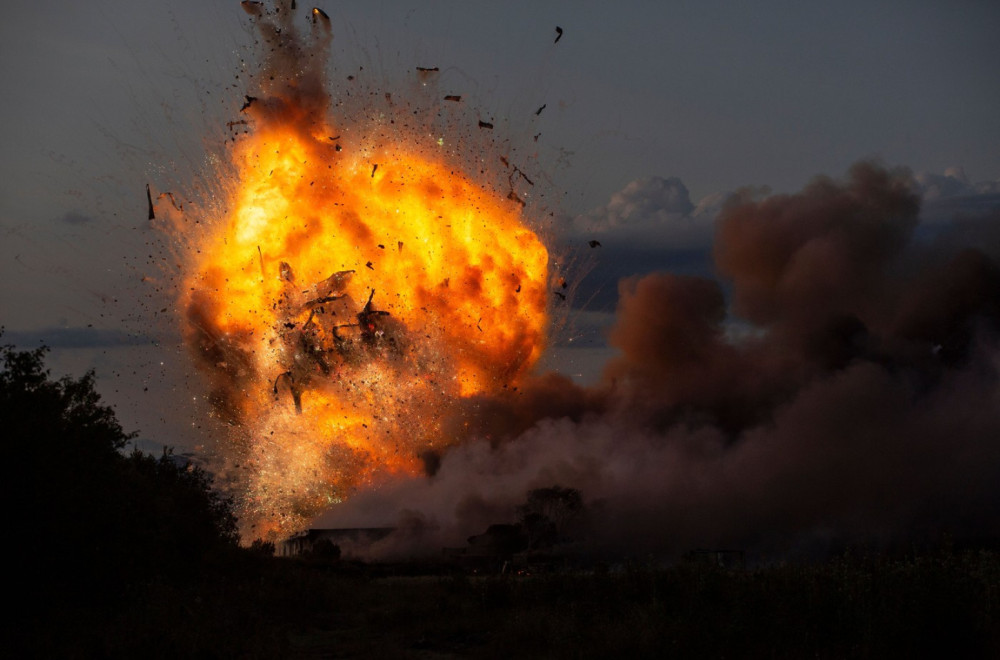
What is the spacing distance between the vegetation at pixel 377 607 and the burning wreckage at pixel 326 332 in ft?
78.4

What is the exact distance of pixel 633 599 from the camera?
31.6 metres

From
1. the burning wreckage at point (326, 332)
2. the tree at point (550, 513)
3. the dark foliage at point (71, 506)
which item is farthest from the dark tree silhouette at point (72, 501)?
the tree at point (550, 513)

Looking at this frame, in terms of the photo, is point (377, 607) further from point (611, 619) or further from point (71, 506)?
point (71, 506)

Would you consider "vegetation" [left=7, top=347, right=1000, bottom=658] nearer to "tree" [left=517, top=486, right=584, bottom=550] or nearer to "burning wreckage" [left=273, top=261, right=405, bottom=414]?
"burning wreckage" [left=273, top=261, right=405, bottom=414]

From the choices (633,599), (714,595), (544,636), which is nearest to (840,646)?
(714,595)

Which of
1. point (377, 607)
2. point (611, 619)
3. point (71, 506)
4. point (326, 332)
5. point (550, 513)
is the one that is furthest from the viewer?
point (550, 513)

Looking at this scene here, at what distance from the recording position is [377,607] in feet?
124

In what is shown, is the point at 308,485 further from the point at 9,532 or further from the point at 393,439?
the point at 9,532

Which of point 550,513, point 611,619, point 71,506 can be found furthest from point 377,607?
point 550,513

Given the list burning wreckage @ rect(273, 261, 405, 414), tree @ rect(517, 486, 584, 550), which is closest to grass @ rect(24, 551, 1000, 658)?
burning wreckage @ rect(273, 261, 405, 414)

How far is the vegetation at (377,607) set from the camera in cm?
2275

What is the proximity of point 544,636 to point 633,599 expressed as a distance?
251 inches

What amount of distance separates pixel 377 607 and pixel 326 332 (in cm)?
2620

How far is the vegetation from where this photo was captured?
22750 mm
